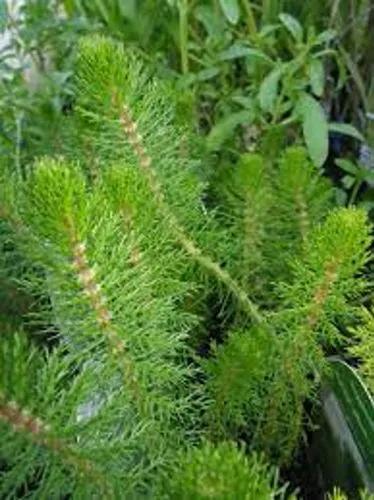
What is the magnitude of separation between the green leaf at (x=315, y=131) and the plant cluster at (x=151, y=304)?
56 mm

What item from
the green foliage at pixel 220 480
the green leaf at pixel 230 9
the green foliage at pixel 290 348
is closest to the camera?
the green foliage at pixel 220 480

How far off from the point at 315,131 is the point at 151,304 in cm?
28

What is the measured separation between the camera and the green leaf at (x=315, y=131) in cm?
65

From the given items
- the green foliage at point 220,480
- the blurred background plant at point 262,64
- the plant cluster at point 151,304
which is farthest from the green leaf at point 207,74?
the green foliage at point 220,480

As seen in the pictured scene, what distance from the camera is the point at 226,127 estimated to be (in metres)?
0.68

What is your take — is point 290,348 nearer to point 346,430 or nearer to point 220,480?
point 346,430

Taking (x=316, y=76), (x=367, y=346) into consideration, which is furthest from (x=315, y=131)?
(x=367, y=346)

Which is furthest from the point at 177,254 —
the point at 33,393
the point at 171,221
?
the point at 33,393

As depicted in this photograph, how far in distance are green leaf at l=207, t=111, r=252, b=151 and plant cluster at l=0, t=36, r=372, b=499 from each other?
0.06 m

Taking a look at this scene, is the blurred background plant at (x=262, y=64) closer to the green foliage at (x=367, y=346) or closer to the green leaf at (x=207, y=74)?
the green leaf at (x=207, y=74)

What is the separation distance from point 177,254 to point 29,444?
0.16 m

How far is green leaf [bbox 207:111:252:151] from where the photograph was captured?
0.66 meters

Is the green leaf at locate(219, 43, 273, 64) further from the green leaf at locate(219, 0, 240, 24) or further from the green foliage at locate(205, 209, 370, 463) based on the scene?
the green foliage at locate(205, 209, 370, 463)

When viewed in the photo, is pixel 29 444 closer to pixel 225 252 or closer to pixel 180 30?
pixel 225 252
